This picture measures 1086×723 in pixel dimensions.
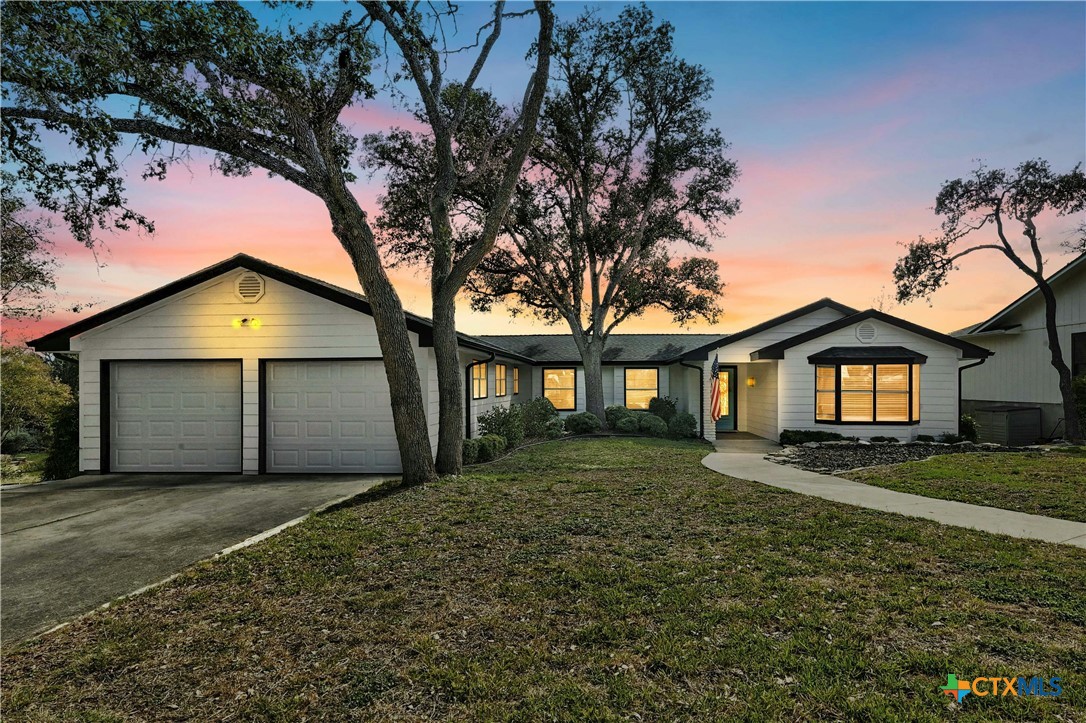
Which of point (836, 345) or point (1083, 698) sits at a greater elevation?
point (836, 345)

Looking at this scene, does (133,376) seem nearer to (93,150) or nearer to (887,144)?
(93,150)

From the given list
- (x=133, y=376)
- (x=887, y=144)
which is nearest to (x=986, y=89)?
(x=887, y=144)

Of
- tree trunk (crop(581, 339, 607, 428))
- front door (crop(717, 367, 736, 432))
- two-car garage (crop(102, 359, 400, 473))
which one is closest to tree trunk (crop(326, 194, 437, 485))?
two-car garage (crop(102, 359, 400, 473))

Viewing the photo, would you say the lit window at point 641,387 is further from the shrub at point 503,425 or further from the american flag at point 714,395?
the shrub at point 503,425

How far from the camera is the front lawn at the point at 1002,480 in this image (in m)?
7.55

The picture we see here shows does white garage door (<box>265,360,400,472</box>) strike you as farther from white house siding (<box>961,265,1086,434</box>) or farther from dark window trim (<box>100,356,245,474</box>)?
white house siding (<box>961,265,1086,434</box>)

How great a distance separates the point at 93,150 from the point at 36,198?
1.40 m

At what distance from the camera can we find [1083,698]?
9.40 ft

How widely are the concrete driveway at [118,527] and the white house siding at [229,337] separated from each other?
1.45 metres

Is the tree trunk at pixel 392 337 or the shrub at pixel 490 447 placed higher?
the tree trunk at pixel 392 337

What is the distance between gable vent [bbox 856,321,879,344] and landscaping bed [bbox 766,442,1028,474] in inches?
126

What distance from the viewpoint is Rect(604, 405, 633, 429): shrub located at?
20.0 meters

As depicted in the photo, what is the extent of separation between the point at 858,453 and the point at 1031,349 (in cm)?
1023

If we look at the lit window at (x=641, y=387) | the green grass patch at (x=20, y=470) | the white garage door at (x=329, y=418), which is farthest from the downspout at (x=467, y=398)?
the lit window at (x=641, y=387)
